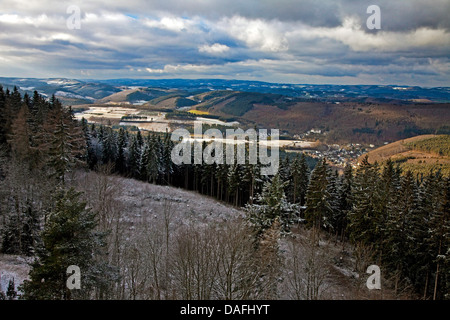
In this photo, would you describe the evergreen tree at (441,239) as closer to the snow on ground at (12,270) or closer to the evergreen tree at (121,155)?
the snow on ground at (12,270)

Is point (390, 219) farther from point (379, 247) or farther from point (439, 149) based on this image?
point (439, 149)

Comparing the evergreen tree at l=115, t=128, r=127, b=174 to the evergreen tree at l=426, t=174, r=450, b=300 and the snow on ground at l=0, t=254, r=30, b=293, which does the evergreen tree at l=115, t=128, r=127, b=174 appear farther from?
the evergreen tree at l=426, t=174, r=450, b=300

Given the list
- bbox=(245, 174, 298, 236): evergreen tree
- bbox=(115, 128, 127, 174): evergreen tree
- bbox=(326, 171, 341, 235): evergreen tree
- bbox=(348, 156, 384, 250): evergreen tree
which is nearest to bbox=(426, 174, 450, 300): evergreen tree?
bbox=(348, 156, 384, 250): evergreen tree

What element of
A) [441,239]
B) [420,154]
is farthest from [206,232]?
[420,154]

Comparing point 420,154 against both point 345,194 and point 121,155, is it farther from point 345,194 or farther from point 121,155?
point 121,155

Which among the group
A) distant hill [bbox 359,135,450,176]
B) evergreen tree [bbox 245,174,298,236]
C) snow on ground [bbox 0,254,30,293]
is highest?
evergreen tree [bbox 245,174,298,236]

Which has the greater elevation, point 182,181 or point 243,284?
point 243,284

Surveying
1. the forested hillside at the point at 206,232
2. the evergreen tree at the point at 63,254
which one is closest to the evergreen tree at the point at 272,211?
the forested hillside at the point at 206,232
